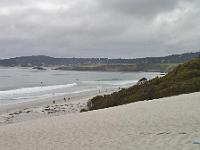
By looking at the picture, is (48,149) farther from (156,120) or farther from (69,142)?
(156,120)

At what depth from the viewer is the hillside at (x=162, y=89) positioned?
24078 mm

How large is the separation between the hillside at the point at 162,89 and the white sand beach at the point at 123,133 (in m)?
8.63

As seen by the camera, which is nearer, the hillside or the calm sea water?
the hillside

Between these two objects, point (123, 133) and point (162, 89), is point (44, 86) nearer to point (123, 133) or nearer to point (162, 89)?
point (162, 89)

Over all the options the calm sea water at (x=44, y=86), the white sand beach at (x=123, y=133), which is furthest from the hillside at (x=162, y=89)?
the calm sea water at (x=44, y=86)

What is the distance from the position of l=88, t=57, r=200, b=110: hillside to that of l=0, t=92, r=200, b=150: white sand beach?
8632 millimetres

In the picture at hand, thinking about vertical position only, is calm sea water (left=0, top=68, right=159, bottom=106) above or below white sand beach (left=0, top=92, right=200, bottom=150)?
below

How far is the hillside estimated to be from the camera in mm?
24078

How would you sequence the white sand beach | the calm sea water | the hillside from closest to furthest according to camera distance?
the white sand beach → the hillside → the calm sea water

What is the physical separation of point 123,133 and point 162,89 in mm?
15049

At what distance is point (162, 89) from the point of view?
83.7 feet

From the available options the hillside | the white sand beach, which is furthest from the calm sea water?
the white sand beach

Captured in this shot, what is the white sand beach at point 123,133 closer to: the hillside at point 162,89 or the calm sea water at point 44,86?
the hillside at point 162,89

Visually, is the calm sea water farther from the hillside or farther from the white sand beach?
the white sand beach
